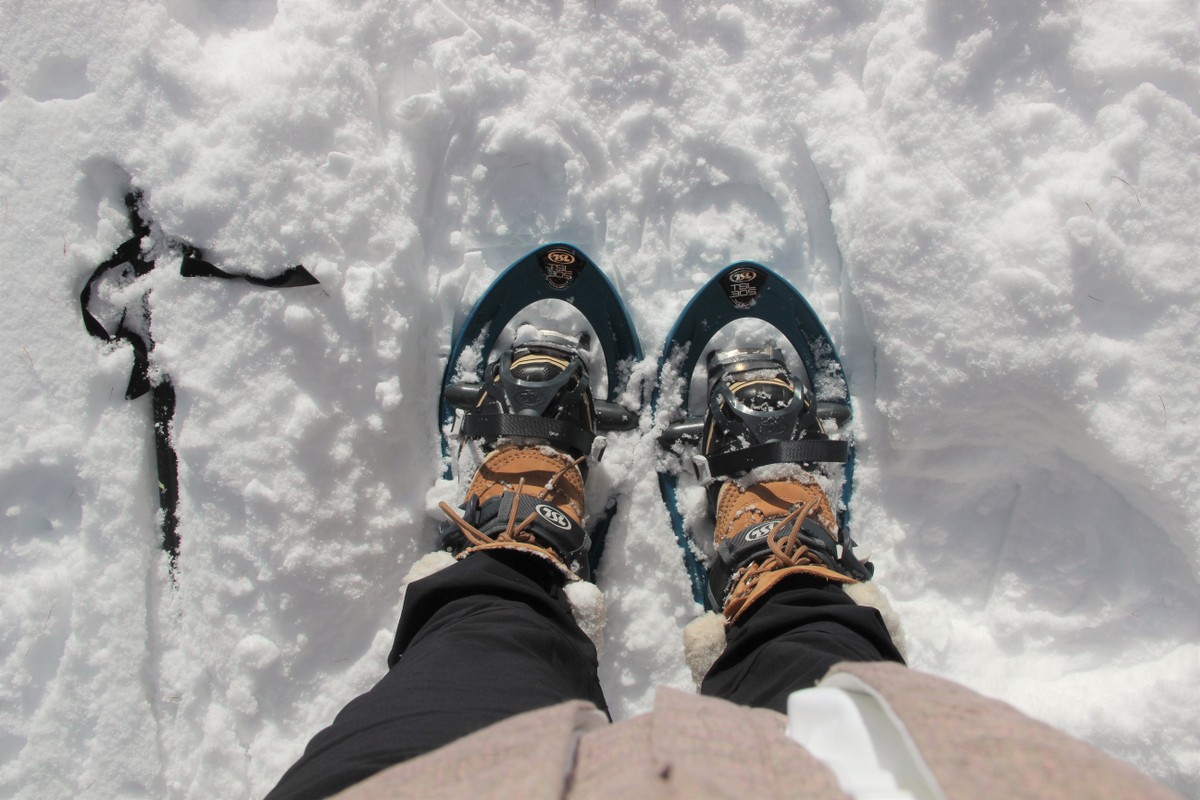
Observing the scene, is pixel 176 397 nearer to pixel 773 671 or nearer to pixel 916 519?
pixel 773 671

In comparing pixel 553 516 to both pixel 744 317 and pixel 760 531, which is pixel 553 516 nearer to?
pixel 760 531

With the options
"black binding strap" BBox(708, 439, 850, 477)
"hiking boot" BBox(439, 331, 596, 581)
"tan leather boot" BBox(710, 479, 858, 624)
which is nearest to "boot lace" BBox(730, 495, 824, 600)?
"tan leather boot" BBox(710, 479, 858, 624)

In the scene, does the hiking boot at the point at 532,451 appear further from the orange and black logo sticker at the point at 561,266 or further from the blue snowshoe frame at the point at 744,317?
the blue snowshoe frame at the point at 744,317

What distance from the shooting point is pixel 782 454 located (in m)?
1.80

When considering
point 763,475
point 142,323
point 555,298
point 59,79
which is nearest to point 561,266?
point 555,298

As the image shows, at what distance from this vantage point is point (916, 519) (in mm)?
1929

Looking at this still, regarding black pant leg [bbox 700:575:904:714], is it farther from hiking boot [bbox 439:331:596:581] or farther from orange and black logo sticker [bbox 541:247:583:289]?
orange and black logo sticker [bbox 541:247:583:289]

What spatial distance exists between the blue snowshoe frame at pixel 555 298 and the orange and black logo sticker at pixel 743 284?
10.8 inches

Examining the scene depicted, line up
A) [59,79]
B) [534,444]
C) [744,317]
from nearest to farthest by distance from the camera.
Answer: [59,79] < [534,444] < [744,317]

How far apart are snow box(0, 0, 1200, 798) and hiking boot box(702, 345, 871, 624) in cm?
18

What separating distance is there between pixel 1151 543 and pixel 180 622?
8.10 feet

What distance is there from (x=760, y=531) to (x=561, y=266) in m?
0.85

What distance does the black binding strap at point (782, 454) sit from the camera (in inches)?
70.5

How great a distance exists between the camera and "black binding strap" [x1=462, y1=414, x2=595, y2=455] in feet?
5.87
